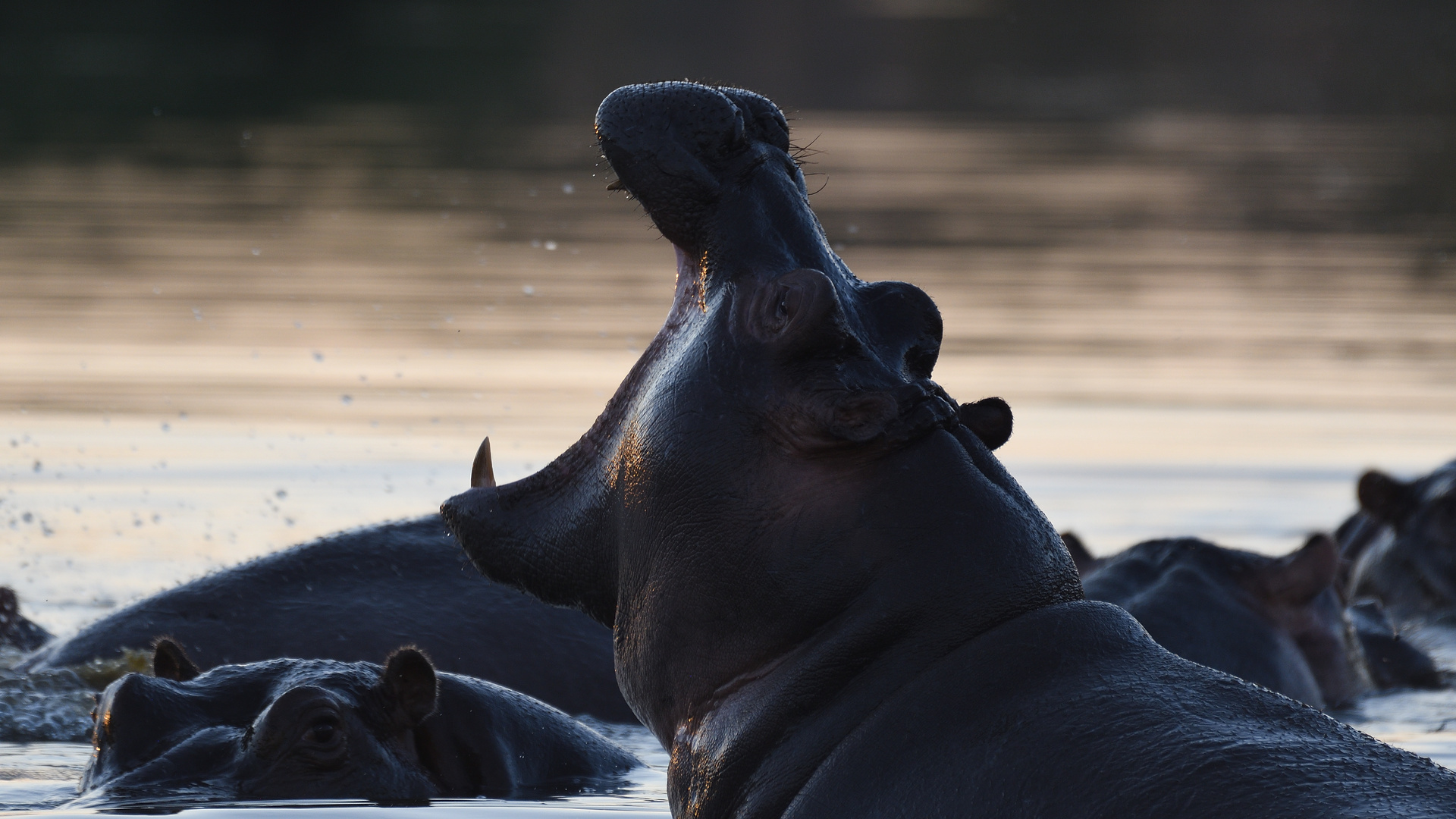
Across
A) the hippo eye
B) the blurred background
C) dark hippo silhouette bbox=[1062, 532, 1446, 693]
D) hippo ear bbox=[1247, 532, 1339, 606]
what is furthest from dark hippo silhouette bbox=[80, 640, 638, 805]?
hippo ear bbox=[1247, 532, 1339, 606]

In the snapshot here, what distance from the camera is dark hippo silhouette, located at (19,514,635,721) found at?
20.9ft

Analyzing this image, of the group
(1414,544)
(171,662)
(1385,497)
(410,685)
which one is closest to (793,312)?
(410,685)

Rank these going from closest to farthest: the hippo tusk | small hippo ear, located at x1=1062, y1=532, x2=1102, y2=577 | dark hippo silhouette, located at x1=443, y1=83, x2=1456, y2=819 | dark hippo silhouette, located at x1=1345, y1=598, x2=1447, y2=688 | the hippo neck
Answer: dark hippo silhouette, located at x1=443, y1=83, x2=1456, y2=819
the hippo neck
the hippo tusk
small hippo ear, located at x1=1062, y1=532, x2=1102, y2=577
dark hippo silhouette, located at x1=1345, y1=598, x2=1447, y2=688

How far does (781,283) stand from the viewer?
11.8ft

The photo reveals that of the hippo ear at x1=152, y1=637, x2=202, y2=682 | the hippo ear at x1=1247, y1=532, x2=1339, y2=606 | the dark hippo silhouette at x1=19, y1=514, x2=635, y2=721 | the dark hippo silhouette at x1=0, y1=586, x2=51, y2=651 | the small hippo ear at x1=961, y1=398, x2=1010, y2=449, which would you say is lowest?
the dark hippo silhouette at x1=0, y1=586, x2=51, y2=651

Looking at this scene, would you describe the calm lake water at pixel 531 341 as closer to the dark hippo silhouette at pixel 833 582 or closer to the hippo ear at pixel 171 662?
the hippo ear at pixel 171 662

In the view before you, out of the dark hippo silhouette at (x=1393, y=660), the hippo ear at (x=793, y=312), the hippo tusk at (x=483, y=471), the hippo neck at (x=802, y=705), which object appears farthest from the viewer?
the dark hippo silhouette at (x=1393, y=660)

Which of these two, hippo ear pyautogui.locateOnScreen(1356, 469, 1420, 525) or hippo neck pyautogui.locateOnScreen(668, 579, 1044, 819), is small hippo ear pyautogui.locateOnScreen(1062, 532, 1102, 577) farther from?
hippo neck pyautogui.locateOnScreen(668, 579, 1044, 819)

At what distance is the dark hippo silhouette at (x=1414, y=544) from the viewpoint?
897cm

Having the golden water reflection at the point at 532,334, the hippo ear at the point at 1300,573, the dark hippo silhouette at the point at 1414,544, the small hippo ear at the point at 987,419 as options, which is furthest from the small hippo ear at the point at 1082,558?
the small hippo ear at the point at 987,419

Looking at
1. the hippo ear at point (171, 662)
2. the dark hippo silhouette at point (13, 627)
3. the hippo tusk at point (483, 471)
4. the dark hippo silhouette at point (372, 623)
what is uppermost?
the hippo tusk at point (483, 471)

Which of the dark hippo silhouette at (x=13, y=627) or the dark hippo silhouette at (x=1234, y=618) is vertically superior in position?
the dark hippo silhouette at (x=1234, y=618)

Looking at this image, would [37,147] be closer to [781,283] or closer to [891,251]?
[891,251]

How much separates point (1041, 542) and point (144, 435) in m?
9.50
